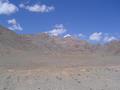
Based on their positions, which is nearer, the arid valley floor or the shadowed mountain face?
the arid valley floor

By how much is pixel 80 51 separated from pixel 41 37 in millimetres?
18106

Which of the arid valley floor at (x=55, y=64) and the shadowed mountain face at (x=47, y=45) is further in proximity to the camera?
the shadowed mountain face at (x=47, y=45)

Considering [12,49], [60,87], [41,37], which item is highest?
[41,37]

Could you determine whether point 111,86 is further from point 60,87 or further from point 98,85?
point 60,87

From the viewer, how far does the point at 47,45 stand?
128m

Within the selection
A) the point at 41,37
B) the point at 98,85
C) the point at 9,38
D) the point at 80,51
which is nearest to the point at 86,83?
the point at 98,85

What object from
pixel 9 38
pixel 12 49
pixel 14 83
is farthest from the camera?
pixel 9 38

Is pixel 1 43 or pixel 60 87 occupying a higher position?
pixel 1 43

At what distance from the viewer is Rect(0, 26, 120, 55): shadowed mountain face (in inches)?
4139

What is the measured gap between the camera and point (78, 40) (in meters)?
159

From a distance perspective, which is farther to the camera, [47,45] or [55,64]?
[47,45]

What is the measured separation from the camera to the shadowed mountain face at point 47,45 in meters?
105

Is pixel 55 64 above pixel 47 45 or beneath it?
beneath

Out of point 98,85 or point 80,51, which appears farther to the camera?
point 80,51
